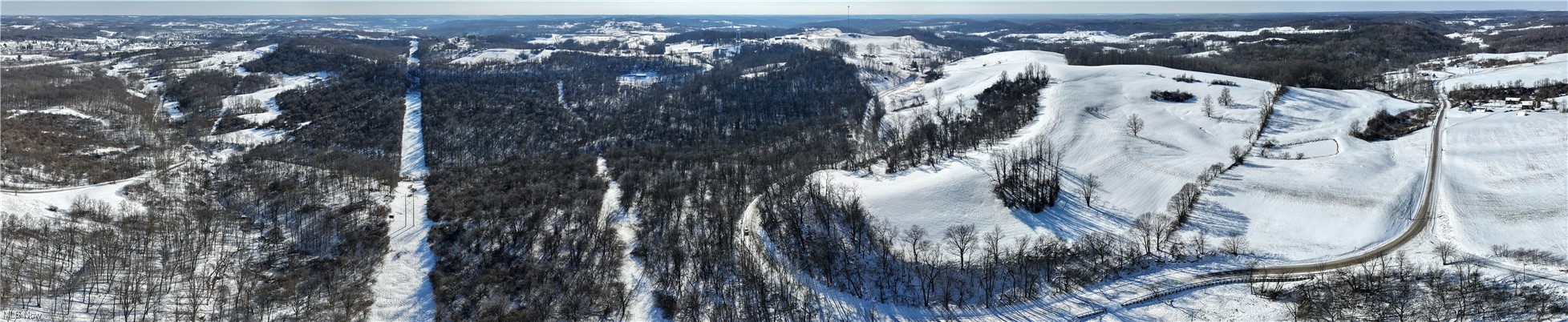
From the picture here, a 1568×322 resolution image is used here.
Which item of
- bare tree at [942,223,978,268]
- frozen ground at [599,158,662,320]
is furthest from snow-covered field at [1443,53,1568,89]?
frozen ground at [599,158,662,320]

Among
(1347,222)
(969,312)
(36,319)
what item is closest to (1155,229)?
(1347,222)

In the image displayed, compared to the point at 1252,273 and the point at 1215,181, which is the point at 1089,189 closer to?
the point at 1215,181

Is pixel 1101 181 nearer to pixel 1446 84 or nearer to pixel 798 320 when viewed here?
pixel 798 320

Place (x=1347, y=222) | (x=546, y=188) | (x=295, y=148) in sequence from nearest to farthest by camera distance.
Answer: (x=1347, y=222)
(x=546, y=188)
(x=295, y=148)

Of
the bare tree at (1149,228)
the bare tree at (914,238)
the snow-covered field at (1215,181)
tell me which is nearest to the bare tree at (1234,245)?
the snow-covered field at (1215,181)

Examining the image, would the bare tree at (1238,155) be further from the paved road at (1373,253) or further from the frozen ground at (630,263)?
the frozen ground at (630,263)

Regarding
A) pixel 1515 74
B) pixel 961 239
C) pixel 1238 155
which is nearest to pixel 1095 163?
pixel 1238 155
